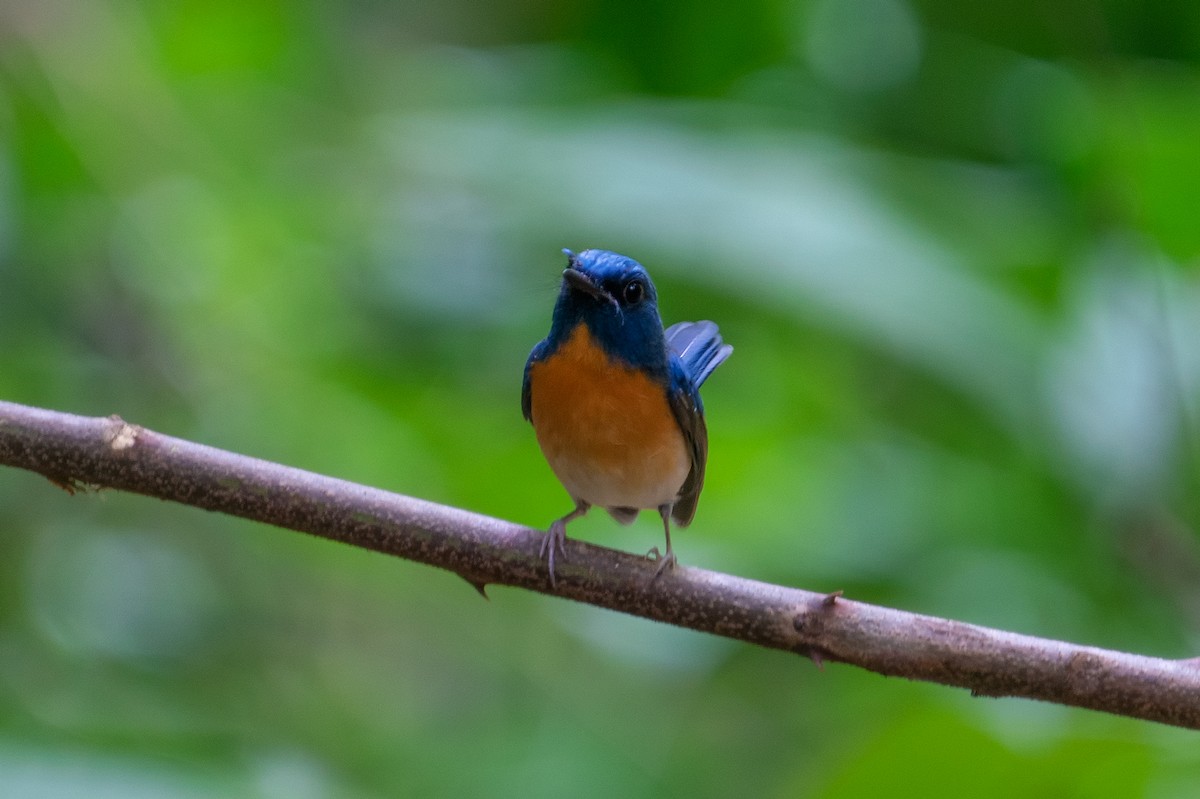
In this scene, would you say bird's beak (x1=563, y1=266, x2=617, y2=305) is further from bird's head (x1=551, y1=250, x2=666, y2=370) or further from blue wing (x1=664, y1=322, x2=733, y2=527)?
blue wing (x1=664, y1=322, x2=733, y2=527)

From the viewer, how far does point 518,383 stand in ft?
18.0

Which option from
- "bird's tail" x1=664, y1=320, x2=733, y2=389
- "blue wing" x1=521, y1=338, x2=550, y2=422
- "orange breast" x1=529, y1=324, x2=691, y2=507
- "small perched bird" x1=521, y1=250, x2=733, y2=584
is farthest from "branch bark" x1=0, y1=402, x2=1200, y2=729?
"bird's tail" x1=664, y1=320, x2=733, y2=389

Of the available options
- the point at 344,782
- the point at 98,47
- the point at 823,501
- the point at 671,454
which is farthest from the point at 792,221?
the point at 98,47

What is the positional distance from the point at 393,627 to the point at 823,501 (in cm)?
178

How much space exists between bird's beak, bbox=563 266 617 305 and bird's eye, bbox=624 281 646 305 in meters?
0.06

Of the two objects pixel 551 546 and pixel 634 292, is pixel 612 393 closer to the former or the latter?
pixel 634 292

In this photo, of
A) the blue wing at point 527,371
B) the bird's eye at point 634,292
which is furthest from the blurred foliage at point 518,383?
the bird's eye at point 634,292

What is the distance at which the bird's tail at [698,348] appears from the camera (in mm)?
4105

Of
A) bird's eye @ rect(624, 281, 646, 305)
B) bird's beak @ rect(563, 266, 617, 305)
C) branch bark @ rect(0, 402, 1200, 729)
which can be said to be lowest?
branch bark @ rect(0, 402, 1200, 729)

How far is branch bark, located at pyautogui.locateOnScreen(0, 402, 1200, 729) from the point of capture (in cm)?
276

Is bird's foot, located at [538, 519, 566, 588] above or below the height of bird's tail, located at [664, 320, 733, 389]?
below

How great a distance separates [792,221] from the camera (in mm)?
4973

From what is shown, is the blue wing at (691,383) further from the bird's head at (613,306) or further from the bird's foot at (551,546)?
the bird's foot at (551,546)

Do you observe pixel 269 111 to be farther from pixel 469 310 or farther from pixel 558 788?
pixel 558 788
